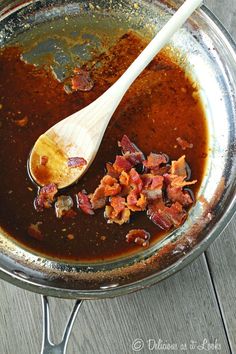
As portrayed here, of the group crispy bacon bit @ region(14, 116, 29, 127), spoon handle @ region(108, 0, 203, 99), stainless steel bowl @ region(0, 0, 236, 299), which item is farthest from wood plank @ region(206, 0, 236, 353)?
crispy bacon bit @ region(14, 116, 29, 127)

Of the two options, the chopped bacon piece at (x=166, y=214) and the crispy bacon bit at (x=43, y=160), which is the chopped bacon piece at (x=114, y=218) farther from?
the crispy bacon bit at (x=43, y=160)

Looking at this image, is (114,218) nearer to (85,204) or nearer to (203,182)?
(85,204)

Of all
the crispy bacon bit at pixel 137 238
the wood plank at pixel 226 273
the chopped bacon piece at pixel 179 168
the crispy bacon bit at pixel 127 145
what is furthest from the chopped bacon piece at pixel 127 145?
the wood plank at pixel 226 273

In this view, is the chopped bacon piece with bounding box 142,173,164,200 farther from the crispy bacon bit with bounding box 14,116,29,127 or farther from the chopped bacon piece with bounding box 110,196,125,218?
the crispy bacon bit with bounding box 14,116,29,127

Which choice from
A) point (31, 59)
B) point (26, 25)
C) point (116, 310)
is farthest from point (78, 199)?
point (26, 25)

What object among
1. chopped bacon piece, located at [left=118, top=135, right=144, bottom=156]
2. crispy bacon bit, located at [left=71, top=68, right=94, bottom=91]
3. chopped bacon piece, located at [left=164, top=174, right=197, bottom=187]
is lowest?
chopped bacon piece, located at [left=164, top=174, right=197, bottom=187]

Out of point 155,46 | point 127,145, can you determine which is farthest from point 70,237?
point 155,46
